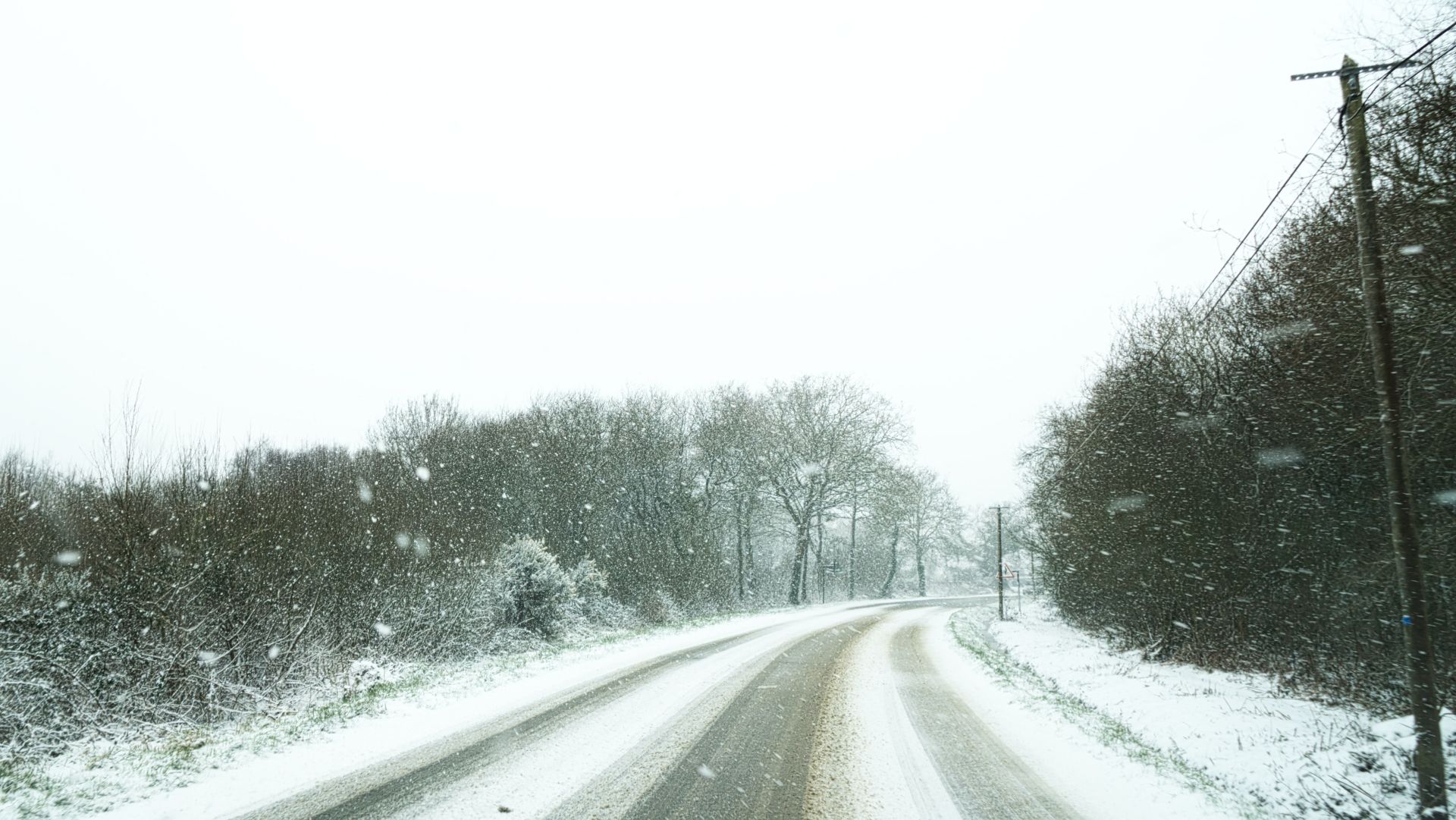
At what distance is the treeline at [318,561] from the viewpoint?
813 cm

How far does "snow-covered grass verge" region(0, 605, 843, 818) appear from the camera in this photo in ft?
16.0

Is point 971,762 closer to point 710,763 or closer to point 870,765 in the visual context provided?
point 870,765

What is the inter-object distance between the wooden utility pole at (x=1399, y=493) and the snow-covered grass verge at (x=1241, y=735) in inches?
14.7

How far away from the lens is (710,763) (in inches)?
232

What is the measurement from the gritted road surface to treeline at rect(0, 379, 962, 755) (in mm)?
4245

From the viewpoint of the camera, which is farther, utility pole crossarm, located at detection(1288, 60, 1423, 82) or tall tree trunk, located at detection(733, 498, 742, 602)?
tall tree trunk, located at detection(733, 498, 742, 602)

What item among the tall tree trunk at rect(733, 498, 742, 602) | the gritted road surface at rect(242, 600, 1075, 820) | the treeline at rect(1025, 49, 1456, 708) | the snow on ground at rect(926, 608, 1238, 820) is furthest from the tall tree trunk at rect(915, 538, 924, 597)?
the gritted road surface at rect(242, 600, 1075, 820)

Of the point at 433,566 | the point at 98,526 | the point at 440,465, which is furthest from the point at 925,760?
the point at 440,465

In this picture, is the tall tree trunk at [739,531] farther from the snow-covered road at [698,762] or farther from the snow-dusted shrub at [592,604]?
the snow-covered road at [698,762]

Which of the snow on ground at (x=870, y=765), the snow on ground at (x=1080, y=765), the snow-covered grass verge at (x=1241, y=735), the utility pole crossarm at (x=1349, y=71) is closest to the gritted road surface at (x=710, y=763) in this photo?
the snow on ground at (x=870, y=765)

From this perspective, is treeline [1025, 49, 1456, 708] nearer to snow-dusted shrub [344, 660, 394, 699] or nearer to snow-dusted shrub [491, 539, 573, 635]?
snow-dusted shrub [344, 660, 394, 699]

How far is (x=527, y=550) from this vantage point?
58.2 feet

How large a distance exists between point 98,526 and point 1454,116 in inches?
644

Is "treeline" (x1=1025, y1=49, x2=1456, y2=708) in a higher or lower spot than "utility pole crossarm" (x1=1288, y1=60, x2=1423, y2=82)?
lower
